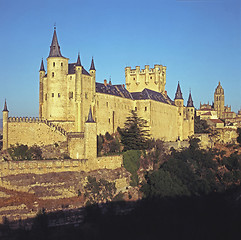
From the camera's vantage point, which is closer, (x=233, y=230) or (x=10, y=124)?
(x=233, y=230)

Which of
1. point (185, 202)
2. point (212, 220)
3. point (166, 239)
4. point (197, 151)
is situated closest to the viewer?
point (166, 239)

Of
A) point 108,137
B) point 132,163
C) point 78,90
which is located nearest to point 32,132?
point 78,90

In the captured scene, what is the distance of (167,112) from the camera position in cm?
7938

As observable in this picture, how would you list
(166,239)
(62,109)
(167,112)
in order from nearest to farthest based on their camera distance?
(166,239) → (62,109) → (167,112)

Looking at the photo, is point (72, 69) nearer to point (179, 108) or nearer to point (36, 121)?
point (36, 121)

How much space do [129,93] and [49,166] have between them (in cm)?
3010

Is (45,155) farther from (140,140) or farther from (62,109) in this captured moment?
(140,140)

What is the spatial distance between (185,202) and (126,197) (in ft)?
21.7

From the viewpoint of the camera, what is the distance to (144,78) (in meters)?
82.8

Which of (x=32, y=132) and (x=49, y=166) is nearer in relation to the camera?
(x=49, y=166)

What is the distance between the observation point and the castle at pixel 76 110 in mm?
53656

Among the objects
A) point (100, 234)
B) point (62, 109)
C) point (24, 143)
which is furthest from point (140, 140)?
point (100, 234)

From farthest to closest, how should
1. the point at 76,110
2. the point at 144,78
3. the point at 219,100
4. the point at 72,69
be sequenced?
the point at 219,100 → the point at 144,78 → the point at 72,69 → the point at 76,110

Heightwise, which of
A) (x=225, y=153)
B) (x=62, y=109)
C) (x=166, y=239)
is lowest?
(x=166, y=239)
